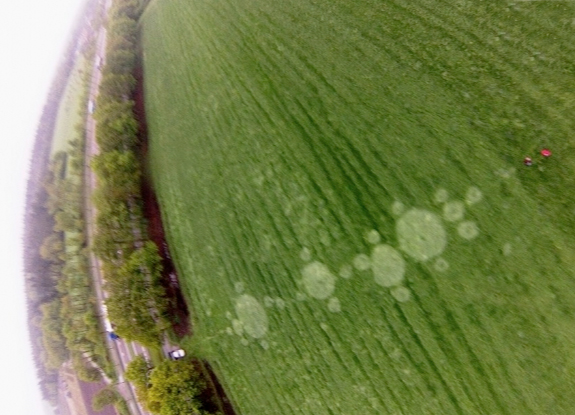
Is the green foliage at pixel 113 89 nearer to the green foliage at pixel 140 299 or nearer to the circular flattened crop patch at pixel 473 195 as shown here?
the green foliage at pixel 140 299

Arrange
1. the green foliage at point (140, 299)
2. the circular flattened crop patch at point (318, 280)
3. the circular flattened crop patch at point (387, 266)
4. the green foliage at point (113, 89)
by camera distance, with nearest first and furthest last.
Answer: the circular flattened crop patch at point (387, 266) → the circular flattened crop patch at point (318, 280) → the green foliage at point (140, 299) → the green foliage at point (113, 89)

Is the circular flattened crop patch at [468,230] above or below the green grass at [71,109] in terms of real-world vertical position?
below

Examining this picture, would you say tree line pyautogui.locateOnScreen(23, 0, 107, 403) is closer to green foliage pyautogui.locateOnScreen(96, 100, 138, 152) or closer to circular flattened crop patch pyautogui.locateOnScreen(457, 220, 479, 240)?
green foliage pyautogui.locateOnScreen(96, 100, 138, 152)

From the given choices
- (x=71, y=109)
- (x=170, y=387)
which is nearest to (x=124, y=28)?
(x=71, y=109)

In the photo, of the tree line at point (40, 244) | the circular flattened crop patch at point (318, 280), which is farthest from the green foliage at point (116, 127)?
the circular flattened crop patch at point (318, 280)

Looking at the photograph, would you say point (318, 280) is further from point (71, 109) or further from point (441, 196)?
point (71, 109)

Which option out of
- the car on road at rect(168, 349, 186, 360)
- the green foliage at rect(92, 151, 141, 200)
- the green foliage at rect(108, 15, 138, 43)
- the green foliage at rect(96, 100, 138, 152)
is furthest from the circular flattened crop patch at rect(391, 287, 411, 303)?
the green foliage at rect(108, 15, 138, 43)
